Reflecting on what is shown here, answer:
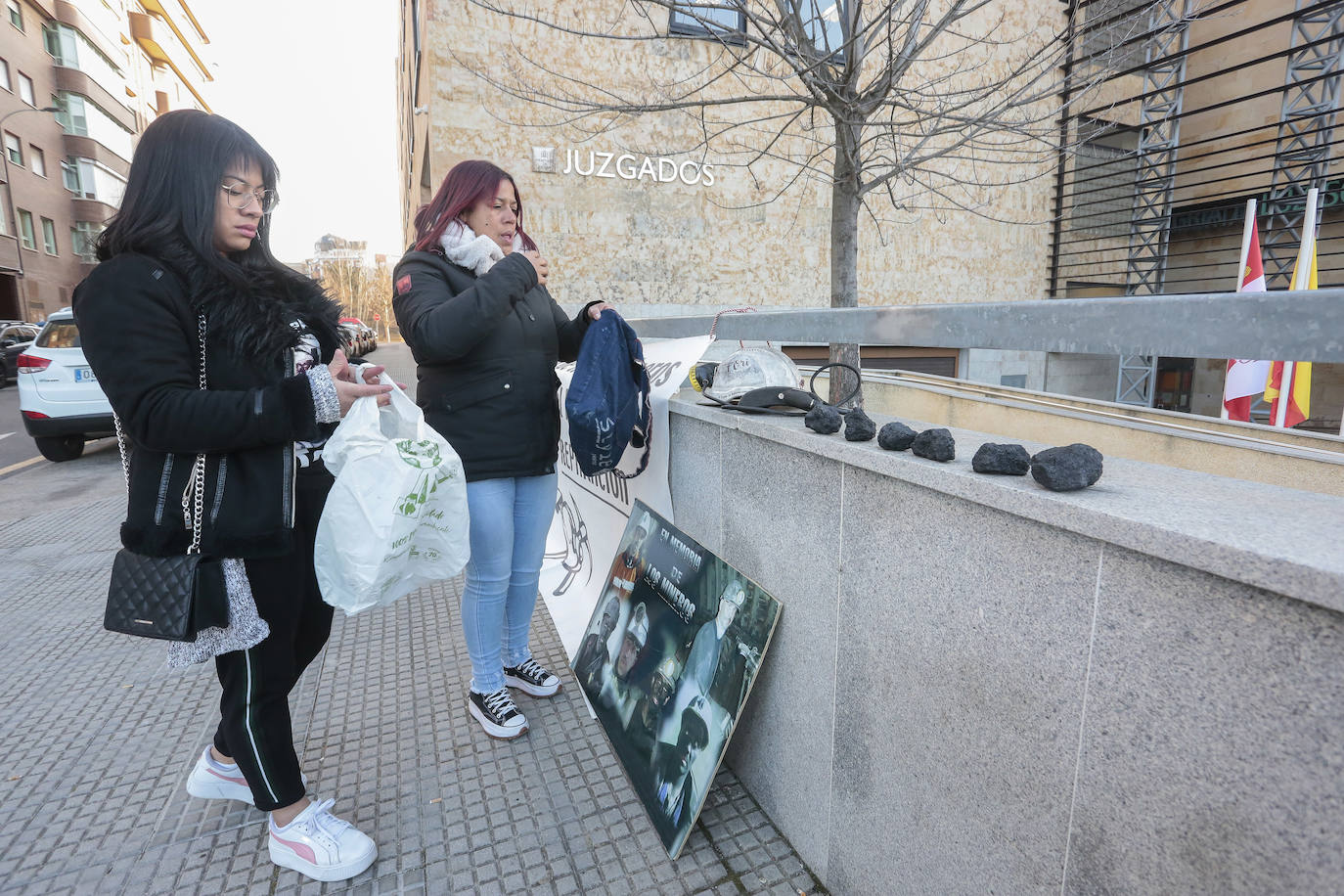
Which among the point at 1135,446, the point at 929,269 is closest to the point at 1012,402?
the point at 1135,446

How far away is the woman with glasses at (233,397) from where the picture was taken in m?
1.56

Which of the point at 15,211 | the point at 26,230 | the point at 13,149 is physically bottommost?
the point at 26,230

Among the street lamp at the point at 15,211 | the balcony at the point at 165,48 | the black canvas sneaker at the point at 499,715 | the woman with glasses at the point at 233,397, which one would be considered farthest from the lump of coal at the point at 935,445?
the balcony at the point at 165,48

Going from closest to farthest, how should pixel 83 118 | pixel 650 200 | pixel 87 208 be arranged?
pixel 650 200 < pixel 83 118 < pixel 87 208

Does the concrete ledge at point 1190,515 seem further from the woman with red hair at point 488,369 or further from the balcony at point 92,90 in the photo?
the balcony at point 92,90

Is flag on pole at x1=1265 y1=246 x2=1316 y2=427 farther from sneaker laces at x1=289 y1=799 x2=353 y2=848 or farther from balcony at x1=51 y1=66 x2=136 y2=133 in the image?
balcony at x1=51 y1=66 x2=136 y2=133

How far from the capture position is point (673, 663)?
2.24 metres

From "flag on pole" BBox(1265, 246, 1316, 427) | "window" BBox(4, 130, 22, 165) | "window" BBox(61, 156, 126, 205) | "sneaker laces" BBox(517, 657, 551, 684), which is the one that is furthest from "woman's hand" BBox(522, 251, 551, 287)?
"window" BBox(61, 156, 126, 205)

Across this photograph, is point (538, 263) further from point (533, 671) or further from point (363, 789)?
point (363, 789)

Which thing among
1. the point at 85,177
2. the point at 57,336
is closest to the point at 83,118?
the point at 85,177

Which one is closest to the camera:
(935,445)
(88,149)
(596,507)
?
(935,445)

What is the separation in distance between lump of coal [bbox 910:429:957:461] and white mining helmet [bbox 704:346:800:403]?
81cm

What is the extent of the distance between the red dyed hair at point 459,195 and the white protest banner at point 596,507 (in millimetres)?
794

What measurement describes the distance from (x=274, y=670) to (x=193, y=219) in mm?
1192
